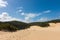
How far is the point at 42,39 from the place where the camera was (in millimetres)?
9320

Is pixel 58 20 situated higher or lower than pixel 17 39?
higher

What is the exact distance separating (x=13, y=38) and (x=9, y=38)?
0.26 m

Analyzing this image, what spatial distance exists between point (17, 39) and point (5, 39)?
75 centimetres

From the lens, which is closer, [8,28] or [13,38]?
[13,38]

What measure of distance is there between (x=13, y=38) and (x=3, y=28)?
661cm

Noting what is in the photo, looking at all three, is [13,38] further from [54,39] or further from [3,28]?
[3,28]

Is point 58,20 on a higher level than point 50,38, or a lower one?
higher

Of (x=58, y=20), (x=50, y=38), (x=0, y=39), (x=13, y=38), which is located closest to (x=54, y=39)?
(x=50, y=38)

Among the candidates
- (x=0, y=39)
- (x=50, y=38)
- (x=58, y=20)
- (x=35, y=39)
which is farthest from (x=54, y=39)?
(x=58, y=20)

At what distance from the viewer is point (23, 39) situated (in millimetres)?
9344

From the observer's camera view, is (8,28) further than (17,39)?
Yes

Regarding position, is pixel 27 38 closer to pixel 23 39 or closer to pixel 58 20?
pixel 23 39

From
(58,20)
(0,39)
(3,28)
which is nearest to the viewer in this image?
(0,39)

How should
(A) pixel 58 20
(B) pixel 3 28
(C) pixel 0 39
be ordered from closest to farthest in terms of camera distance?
(C) pixel 0 39
(B) pixel 3 28
(A) pixel 58 20
